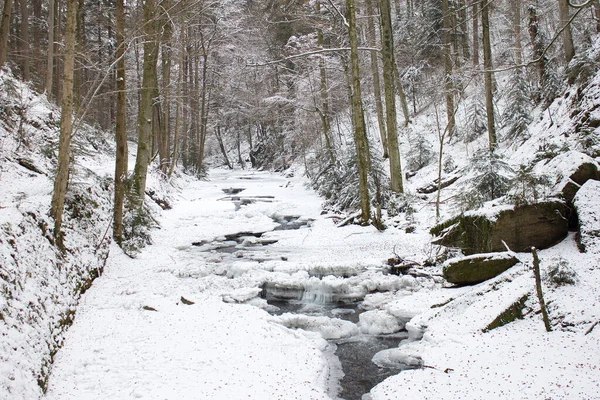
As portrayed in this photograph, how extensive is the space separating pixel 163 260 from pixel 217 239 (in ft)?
8.62

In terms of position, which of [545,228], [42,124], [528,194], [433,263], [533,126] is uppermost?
[42,124]

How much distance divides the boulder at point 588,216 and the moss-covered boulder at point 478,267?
2.88 feet

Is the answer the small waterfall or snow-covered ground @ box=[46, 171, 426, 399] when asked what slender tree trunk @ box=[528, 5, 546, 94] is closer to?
snow-covered ground @ box=[46, 171, 426, 399]

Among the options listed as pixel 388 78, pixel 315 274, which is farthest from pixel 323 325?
pixel 388 78

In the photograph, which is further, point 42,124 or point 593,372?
point 42,124

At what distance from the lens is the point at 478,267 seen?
5922mm

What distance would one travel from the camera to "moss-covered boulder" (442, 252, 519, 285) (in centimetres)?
580

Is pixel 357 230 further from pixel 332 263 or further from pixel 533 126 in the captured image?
pixel 533 126

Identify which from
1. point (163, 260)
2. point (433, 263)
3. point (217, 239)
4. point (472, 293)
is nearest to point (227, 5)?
point (217, 239)

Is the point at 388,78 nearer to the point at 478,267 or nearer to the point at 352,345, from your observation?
the point at 478,267

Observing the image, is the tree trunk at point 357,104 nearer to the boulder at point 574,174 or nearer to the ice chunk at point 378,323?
the boulder at point 574,174

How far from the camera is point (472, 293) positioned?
216 inches

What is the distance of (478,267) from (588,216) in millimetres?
1572

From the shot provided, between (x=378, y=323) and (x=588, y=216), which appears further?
(x=378, y=323)
